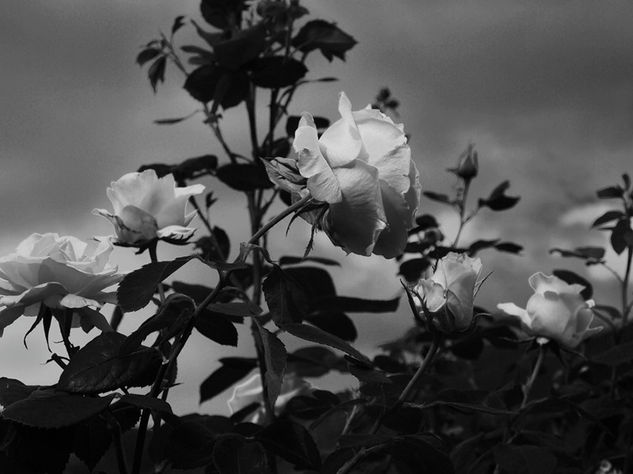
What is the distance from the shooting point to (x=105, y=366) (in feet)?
3.38

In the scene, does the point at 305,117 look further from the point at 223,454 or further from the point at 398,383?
the point at 398,383

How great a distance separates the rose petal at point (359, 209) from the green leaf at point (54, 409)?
33cm

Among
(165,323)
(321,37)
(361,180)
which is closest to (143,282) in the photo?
(165,323)

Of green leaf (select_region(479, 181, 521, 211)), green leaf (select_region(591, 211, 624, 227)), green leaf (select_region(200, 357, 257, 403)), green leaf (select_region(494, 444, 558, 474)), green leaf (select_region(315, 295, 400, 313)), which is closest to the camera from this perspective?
green leaf (select_region(494, 444, 558, 474))

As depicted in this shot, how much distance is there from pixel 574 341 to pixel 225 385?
36.5 inches

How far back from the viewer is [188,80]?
2328mm

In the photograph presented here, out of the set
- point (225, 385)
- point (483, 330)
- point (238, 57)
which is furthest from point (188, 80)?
point (483, 330)

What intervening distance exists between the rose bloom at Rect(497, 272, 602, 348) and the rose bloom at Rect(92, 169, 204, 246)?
0.85 m

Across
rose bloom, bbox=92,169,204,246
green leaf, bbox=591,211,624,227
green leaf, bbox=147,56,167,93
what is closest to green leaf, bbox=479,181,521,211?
green leaf, bbox=591,211,624,227

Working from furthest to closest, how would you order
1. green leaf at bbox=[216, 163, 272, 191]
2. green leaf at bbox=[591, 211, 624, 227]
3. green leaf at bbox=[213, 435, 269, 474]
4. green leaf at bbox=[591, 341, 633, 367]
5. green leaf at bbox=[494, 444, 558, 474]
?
green leaf at bbox=[591, 211, 624, 227] → green leaf at bbox=[216, 163, 272, 191] → green leaf at bbox=[591, 341, 633, 367] → green leaf at bbox=[494, 444, 558, 474] → green leaf at bbox=[213, 435, 269, 474]

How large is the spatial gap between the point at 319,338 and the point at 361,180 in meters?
0.19

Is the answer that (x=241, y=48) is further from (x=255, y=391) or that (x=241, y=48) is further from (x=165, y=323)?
(x=165, y=323)

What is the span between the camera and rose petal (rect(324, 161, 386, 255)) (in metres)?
0.99

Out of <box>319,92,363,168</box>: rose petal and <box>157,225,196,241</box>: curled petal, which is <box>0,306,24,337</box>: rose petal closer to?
<box>157,225,196,241</box>: curled petal
